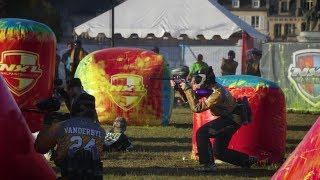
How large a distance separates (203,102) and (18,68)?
4.25 metres

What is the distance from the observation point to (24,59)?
12.5 m

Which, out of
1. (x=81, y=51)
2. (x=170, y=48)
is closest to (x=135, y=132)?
(x=81, y=51)

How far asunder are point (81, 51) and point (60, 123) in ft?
39.6

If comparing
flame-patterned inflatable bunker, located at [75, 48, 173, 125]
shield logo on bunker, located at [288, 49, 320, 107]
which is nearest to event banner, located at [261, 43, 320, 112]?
shield logo on bunker, located at [288, 49, 320, 107]

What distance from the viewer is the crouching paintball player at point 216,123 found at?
930cm

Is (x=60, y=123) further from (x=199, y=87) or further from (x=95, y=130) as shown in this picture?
(x=199, y=87)

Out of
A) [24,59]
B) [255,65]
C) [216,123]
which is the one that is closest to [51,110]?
[216,123]

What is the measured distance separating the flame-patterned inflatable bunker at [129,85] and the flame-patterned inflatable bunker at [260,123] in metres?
4.10

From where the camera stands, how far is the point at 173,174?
943 cm

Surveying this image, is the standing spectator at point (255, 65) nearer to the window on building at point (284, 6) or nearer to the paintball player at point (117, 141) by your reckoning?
the paintball player at point (117, 141)

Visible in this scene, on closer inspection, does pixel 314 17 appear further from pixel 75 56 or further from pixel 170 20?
pixel 75 56

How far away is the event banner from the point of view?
63.7 ft

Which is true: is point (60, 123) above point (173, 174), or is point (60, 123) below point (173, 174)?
above

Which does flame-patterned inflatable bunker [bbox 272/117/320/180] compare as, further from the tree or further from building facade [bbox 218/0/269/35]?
building facade [bbox 218/0/269/35]
